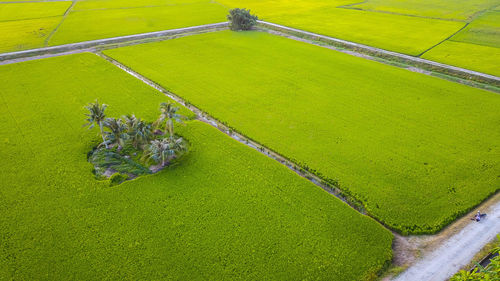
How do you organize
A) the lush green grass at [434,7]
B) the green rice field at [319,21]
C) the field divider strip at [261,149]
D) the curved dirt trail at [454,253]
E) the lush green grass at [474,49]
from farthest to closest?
the lush green grass at [434,7] < the green rice field at [319,21] < the lush green grass at [474,49] < the field divider strip at [261,149] < the curved dirt trail at [454,253]

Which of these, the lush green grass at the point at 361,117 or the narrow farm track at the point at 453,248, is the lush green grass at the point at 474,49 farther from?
the narrow farm track at the point at 453,248

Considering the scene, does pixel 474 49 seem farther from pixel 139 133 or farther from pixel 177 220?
pixel 177 220

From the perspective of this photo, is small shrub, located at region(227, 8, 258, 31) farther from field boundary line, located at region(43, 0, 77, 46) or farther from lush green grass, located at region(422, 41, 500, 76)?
field boundary line, located at region(43, 0, 77, 46)

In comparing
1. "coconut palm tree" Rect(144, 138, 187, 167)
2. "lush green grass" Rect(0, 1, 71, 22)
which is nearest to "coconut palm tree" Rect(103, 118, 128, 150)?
"coconut palm tree" Rect(144, 138, 187, 167)

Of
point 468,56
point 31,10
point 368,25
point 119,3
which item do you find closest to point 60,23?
point 31,10

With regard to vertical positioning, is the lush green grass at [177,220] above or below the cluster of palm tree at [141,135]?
below

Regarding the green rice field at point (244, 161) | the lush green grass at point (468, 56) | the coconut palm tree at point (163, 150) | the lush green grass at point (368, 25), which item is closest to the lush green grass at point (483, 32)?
the lush green grass at point (368, 25)
